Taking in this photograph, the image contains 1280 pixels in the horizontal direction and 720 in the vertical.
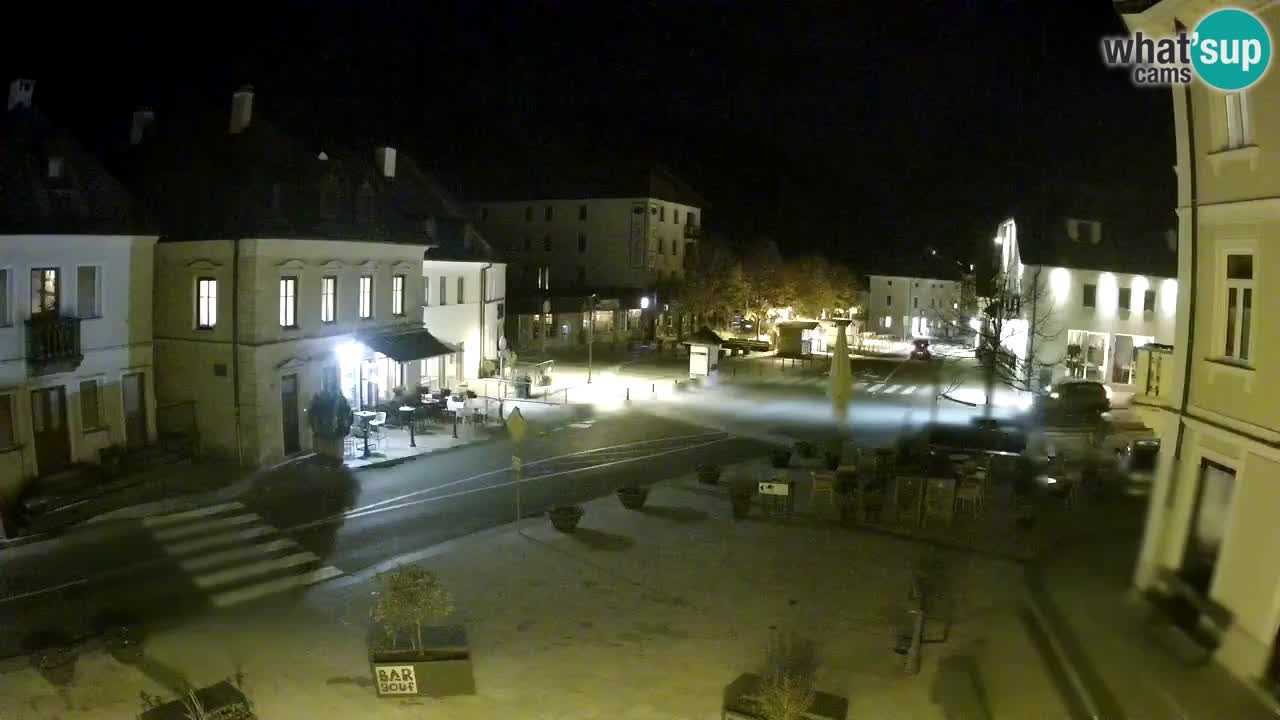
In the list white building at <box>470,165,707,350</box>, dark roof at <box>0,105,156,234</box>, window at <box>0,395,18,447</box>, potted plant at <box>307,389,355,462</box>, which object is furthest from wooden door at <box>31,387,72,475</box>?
white building at <box>470,165,707,350</box>

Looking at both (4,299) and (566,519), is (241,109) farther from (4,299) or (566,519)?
(566,519)

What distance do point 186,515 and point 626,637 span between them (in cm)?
1192

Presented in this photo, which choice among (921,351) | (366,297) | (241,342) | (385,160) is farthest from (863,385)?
(241,342)

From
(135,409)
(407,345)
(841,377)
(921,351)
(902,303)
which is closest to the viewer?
(841,377)

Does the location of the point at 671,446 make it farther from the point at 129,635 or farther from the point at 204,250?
the point at 129,635

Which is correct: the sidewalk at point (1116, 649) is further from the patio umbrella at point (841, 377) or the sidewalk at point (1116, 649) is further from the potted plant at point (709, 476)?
the potted plant at point (709, 476)

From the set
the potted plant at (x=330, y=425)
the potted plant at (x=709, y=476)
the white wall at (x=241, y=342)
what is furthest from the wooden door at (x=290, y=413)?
the potted plant at (x=709, y=476)

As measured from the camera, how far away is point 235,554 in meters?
17.4

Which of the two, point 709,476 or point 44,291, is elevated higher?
point 44,291

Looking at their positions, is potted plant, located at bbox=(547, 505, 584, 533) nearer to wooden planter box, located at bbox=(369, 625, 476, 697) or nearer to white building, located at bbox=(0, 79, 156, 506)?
wooden planter box, located at bbox=(369, 625, 476, 697)

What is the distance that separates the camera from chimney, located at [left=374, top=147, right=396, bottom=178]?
39.1m

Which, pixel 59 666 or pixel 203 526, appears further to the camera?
pixel 203 526

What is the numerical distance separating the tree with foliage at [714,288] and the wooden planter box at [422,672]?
58398mm

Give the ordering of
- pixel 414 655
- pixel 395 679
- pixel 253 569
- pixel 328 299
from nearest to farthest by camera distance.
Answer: pixel 395 679, pixel 414 655, pixel 253 569, pixel 328 299
